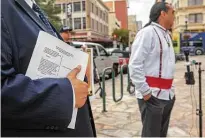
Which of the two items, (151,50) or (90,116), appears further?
(151,50)

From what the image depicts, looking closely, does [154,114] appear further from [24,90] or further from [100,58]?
[100,58]

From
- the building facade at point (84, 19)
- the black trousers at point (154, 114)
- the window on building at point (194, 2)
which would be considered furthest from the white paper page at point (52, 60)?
the window on building at point (194, 2)

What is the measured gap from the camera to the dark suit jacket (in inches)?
46.6

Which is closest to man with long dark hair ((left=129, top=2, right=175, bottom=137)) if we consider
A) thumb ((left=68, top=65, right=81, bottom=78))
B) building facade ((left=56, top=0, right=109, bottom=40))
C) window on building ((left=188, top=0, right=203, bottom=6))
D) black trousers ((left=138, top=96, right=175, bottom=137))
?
black trousers ((left=138, top=96, right=175, bottom=137))

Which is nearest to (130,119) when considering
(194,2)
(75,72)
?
(75,72)

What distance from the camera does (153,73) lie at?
118 inches

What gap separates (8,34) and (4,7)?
0.12 meters

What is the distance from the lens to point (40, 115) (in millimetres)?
1228

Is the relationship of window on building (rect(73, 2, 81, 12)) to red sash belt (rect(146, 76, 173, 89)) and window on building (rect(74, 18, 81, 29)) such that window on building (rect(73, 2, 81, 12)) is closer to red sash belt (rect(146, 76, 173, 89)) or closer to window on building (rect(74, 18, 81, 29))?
window on building (rect(74, 18, 81, 29))

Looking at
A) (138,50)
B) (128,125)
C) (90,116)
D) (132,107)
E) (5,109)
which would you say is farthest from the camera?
(132,107)

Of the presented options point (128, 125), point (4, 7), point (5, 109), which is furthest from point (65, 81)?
point (128, 125)

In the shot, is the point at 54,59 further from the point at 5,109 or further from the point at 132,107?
the point at 132,107

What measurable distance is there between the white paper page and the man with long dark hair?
5.08 feet

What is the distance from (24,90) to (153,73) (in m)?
1.94
